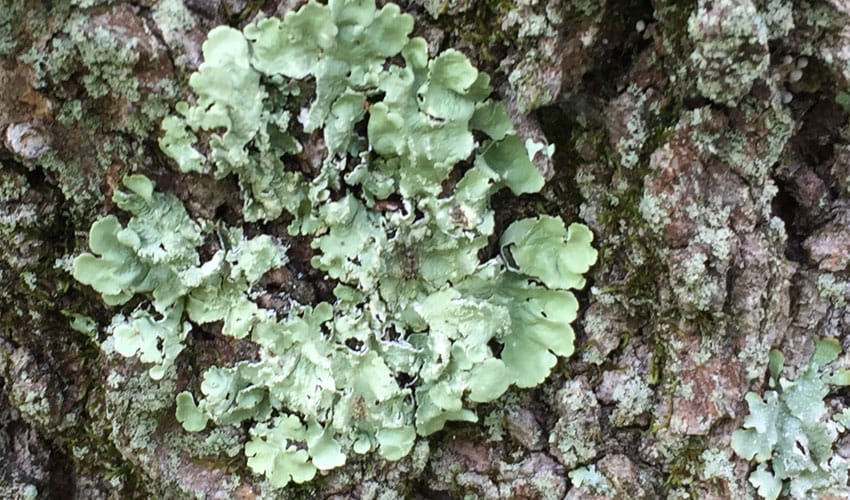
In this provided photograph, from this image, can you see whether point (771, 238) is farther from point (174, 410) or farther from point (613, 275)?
point (174, 410)

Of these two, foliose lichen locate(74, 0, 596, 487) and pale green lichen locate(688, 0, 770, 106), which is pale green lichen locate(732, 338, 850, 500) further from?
pale green lichen locate(688, 0, 770, 106)

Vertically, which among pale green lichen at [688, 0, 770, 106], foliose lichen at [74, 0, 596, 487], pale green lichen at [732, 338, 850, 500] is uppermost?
pale green lichen at [688, 0, 770, 106]

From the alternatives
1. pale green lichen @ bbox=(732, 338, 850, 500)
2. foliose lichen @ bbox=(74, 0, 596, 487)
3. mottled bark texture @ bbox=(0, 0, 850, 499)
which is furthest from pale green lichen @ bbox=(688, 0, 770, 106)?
pale green lichen @ bbox=(732, 338, 850, 500)

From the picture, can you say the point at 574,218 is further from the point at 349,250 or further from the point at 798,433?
the point at 798,433

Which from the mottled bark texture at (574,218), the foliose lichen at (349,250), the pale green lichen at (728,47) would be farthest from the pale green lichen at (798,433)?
the pale green lichen at (728,47)

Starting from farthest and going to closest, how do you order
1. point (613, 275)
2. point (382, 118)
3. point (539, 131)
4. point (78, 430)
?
1. point (78, 430)
2. point (613, 275)
3. point (539, 131)
4. point (382, 118)

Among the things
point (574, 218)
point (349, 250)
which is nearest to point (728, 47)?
point (574, 218)

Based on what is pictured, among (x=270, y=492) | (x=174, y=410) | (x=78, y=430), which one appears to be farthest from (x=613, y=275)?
(x=78, y=430)
